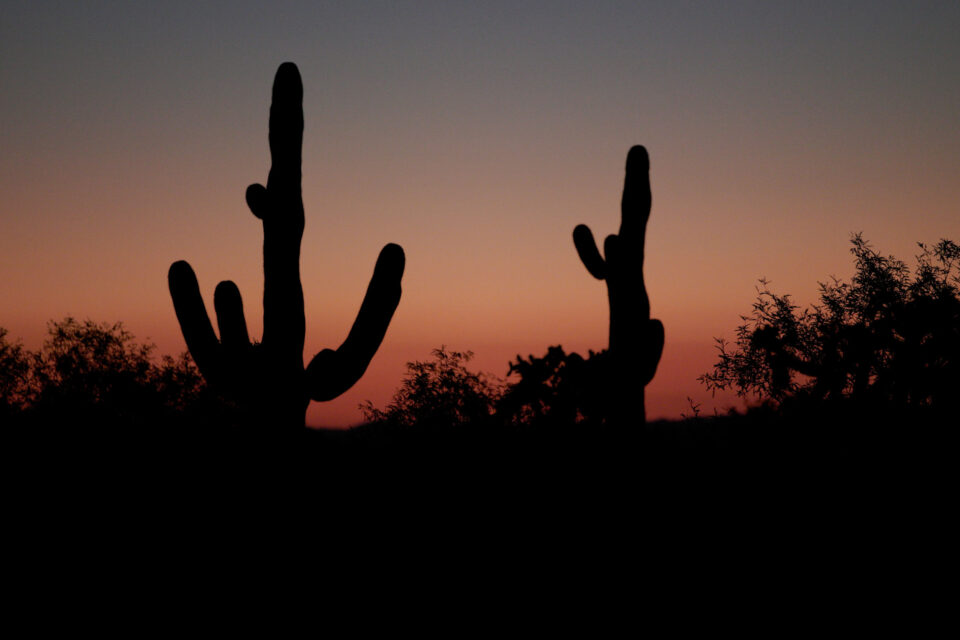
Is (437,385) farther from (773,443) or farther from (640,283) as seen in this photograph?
(640,283)

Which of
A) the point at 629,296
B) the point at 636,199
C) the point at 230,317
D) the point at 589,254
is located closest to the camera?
the point at 230,317

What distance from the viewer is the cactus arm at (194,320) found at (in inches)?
454

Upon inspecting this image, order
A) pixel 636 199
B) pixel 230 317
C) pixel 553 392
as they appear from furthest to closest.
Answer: pixel 553 392 < pixel 636 199 < pixel 230 317

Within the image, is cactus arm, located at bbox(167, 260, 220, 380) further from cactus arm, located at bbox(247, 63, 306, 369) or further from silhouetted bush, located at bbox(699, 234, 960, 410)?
silhouetted bush, located at bbox(699, 234, 960, 410)

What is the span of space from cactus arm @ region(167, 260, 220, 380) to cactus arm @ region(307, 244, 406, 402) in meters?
1.37

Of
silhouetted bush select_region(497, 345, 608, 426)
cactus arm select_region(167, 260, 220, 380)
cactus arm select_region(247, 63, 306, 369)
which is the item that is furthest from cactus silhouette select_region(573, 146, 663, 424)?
cactus arm select_region(167, 260, 220, 380)

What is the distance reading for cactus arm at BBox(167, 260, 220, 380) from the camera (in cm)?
1154

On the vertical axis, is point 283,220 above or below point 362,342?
above

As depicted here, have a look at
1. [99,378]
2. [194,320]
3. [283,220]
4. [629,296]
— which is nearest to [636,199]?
[629,296]

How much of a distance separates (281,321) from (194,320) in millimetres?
1230

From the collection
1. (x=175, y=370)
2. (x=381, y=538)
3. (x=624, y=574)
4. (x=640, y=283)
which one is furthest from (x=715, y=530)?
(x=175, y=370)

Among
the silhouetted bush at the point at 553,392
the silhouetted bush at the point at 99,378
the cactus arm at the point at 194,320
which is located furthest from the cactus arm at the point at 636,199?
the silhouetted bush at the point at 99,378

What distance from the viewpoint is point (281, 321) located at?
1137 cm

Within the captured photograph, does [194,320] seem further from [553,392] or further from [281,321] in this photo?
[553,392]
